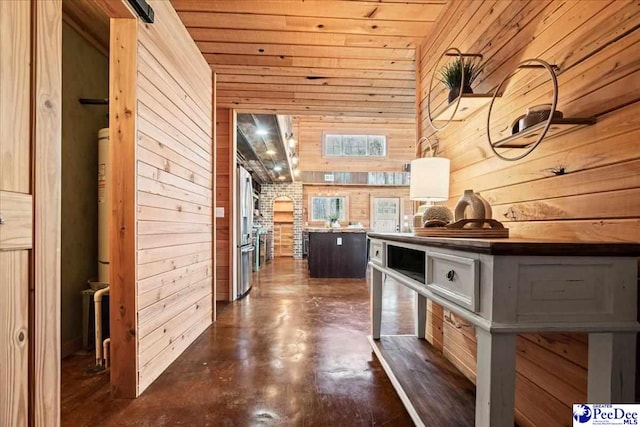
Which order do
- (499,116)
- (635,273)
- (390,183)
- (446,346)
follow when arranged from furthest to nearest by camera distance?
1. (390,183)
2. (446,346)
3. (499,116)
4. (635,273)

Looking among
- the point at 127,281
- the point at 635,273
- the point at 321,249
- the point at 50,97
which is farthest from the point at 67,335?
the point at 321,249

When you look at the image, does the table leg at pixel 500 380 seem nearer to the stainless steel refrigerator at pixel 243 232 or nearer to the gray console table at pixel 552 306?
the gray console table at pixel 552 306

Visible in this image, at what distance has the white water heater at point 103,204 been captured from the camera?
247 cm

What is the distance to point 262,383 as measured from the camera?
2.02 meters

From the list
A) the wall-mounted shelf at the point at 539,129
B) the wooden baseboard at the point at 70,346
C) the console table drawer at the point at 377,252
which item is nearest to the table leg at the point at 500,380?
the wall-mounted shelf at the point at 539,129

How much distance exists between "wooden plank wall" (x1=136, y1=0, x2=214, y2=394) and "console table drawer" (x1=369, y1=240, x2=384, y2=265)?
4.82ft

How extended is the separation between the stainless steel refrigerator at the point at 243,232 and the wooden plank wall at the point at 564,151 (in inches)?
125

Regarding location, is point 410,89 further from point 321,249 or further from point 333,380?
point 321,249

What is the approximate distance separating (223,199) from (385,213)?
724 cm

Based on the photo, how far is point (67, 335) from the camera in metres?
2.37

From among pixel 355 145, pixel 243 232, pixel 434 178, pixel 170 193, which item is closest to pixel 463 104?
pixel 434 178

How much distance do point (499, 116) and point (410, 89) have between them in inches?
79.4

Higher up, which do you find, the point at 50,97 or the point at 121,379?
the point at 50,97

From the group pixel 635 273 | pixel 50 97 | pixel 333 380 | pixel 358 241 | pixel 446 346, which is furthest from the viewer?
pixel 358 241
